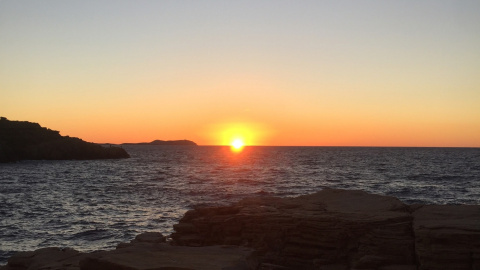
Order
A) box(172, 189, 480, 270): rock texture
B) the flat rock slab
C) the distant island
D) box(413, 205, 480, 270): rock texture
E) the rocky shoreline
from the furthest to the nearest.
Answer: the distant island, box(172, 189, 480, 270): rock texture, box(413, 205, 480, 270): rock texture, the rocky shoreline, the flat rock slab

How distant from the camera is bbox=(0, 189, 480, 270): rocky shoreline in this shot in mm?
12711

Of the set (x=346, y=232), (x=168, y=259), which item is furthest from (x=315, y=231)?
(x=168, y=259)

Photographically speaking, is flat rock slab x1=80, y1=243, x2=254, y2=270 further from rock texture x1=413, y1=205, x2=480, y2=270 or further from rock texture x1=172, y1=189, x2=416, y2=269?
rock texture x1=413, y1=205, x2=480, y2=270

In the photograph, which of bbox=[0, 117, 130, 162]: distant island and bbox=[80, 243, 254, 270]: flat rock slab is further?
bbox=[0, 117, 130, 162]: distant island

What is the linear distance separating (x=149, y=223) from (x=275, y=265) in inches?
728

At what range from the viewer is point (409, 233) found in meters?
15.6

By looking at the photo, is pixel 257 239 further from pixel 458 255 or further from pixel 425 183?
pixel 425 183

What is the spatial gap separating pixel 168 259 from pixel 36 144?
138 metres

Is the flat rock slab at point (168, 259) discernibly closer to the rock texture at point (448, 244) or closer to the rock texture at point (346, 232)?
the rock texture at point (346, 232)

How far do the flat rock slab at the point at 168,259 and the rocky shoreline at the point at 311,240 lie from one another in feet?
0.08

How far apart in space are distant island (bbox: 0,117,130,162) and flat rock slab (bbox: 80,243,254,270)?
403 ft

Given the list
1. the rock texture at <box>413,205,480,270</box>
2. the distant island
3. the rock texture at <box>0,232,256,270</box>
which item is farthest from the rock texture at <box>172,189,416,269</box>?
the distant island

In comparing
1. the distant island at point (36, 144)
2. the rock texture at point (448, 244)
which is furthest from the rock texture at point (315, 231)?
the distant island at point (36, 144)

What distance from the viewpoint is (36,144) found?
13500 centimetres
